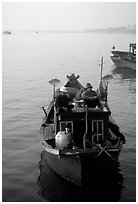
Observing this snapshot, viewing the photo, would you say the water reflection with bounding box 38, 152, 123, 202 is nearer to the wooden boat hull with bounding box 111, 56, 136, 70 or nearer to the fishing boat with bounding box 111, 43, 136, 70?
the wooden boat hull with bounding box 111, 56, 136, 70

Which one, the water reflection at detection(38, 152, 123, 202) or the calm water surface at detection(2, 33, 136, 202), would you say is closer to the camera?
the water reflection at detection(38, 152, 123, 202)

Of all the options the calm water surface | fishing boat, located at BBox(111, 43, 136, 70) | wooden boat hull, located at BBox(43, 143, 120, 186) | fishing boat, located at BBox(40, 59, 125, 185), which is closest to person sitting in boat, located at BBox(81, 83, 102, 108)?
fishing boat, located at BBox(40, 59, 125, 185)

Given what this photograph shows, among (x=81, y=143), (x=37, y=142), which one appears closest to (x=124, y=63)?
(x=37, y=142)

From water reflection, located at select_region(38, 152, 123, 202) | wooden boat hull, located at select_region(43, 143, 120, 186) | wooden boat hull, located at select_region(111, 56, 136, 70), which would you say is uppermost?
wooden boat hull, located at select_region(111, 56, 136, 70)

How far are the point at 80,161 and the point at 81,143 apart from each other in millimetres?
1498

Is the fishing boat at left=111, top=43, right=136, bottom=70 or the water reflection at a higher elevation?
the fishing boat at left=111, top=43, right=136, bottom=70

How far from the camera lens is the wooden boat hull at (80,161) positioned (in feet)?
43.0

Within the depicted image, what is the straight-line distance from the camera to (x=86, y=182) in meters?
13.6

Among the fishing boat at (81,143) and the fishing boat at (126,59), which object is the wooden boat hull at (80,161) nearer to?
the fishing boat at (81,143)

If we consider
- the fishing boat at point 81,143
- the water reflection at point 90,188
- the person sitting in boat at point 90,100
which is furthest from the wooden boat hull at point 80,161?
the person sitting in boat at point 90,100

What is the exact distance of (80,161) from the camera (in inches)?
515

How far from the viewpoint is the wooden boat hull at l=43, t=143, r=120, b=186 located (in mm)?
13102

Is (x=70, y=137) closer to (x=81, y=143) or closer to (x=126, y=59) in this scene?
(x=81, y=143)

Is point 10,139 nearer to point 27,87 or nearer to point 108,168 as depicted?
point 108,168
